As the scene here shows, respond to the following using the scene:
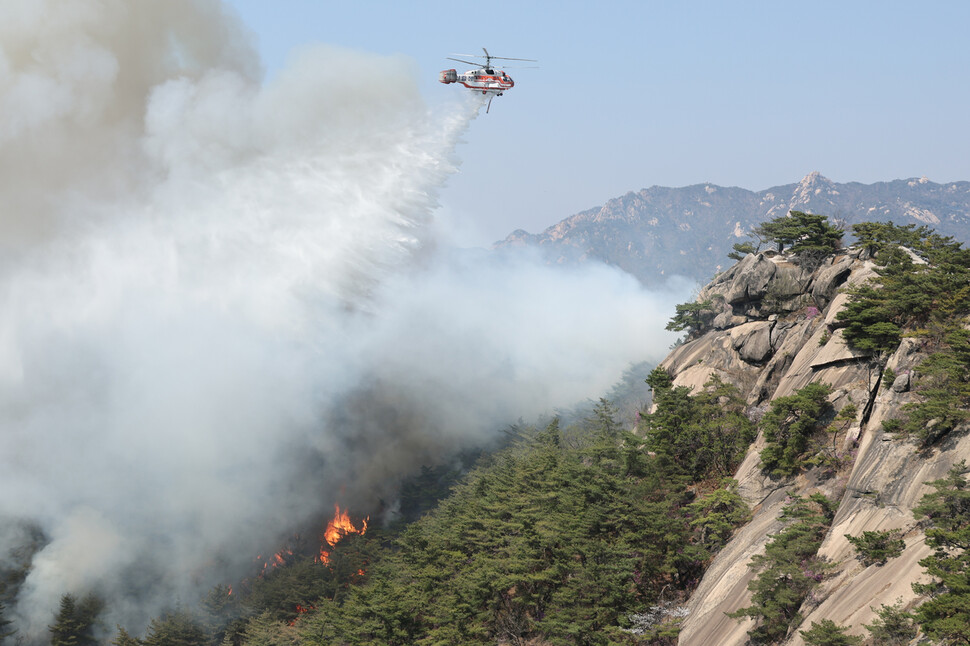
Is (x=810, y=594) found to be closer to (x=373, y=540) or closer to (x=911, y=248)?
(x=911, y=248)

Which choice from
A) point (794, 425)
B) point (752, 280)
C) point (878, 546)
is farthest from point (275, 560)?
point (878, 546)

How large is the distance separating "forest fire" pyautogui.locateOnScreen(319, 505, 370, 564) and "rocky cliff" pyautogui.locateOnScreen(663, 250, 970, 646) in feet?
161

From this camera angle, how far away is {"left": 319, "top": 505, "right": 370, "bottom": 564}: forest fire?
84.9m

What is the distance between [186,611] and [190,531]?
15.9 meters

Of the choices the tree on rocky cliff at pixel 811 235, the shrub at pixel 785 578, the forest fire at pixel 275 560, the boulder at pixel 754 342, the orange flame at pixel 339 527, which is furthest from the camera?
the orange flame at pixel 339 527

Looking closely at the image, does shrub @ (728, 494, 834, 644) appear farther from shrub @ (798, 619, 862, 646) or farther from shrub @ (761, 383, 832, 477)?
shrub @ (761, 383, 832, 477)

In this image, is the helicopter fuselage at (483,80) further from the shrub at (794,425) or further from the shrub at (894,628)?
the shrub at (894,628)

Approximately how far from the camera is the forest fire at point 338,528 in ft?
279

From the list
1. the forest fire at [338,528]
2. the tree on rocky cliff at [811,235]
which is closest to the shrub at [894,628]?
the tree on rocky cliff at [811,235]

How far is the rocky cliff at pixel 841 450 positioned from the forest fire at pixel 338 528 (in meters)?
49.0

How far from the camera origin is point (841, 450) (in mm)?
33094

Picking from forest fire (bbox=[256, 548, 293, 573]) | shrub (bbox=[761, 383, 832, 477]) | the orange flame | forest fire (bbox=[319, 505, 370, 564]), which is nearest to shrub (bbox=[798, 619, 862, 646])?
shrub (bbox=[761, 383, 832, 477])

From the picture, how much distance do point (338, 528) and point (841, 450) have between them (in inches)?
2665

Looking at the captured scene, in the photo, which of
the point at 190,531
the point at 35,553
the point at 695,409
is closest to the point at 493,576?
the point at 695,409
